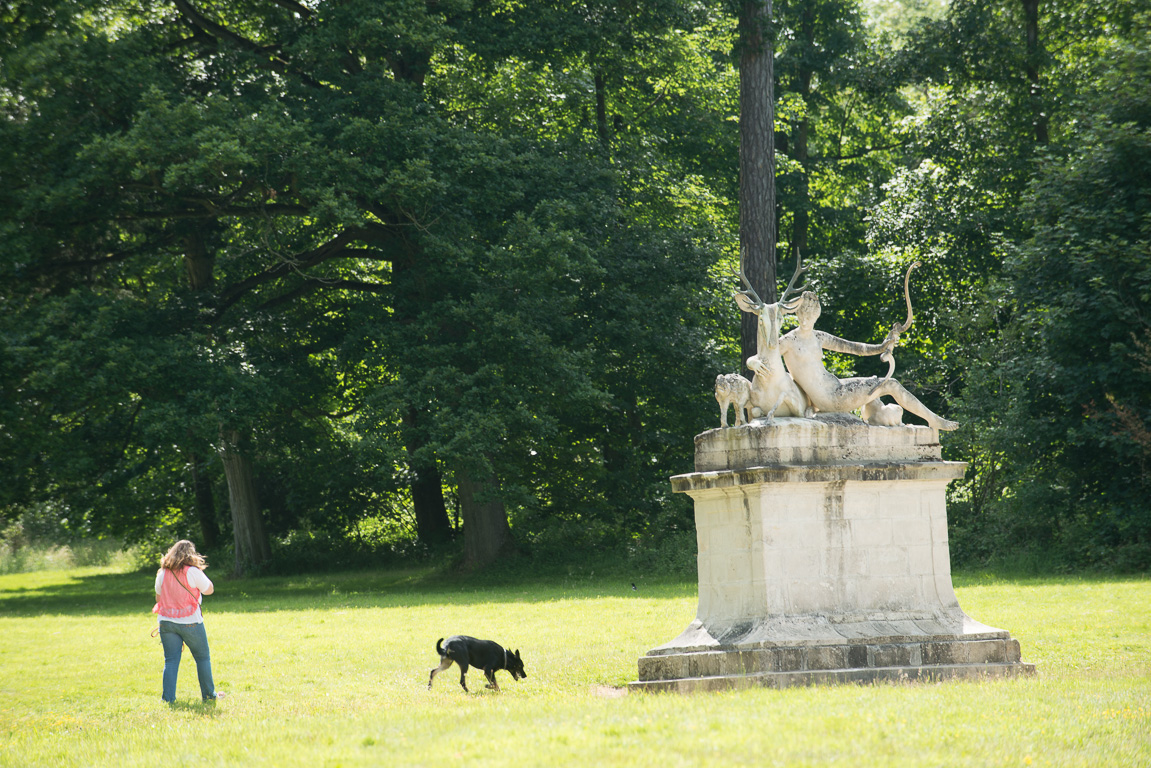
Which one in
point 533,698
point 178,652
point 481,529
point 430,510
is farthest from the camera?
point 430,510

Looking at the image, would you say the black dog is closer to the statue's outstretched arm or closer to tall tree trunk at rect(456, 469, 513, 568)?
the statue's outstretched arm

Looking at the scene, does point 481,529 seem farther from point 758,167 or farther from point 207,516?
point 207,516

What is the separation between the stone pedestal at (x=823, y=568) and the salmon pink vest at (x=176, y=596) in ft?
14.2

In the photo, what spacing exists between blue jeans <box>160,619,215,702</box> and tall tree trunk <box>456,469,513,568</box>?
14093mm

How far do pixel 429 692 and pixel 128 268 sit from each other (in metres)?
17.4

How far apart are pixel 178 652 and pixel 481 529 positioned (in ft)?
48.5

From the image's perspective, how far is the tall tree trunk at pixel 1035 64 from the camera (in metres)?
25.9

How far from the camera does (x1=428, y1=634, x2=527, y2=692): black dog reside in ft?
35.8

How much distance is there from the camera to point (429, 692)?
10.8m

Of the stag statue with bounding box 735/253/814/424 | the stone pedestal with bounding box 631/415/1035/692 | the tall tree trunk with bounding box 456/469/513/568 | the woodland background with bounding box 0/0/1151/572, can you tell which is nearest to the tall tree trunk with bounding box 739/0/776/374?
the woodland background with bounding box 0/0/1151/572

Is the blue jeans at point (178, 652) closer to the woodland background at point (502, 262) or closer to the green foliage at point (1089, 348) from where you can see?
the woodland background at point (502, 262)

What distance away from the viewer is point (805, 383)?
11094 millimetres

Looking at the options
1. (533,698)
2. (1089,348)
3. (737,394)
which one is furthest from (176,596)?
(1089,348)

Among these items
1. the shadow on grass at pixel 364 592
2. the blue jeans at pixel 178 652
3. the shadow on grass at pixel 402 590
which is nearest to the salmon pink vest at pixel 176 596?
the blue jeans at pixel 178 652
